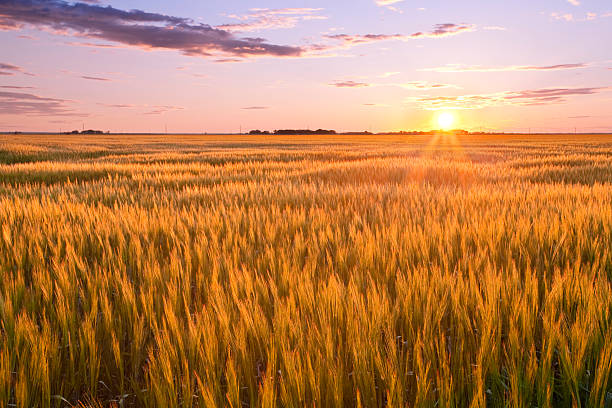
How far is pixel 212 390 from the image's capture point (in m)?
0.96

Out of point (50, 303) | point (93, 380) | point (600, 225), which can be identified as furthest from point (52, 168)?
point (600, 225)

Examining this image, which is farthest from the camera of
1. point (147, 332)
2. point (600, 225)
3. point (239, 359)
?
point (600, 225)

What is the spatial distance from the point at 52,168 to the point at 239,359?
438 inches

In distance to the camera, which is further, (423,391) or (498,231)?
(498,231)

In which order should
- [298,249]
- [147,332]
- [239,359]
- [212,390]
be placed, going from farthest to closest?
1. [298,249]
2. [147,332]
3. [239,359]
4. [212,390]

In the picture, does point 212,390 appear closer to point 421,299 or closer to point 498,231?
point 421,299

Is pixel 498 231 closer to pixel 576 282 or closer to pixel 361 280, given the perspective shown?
pixel 576 282

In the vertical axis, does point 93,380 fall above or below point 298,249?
below

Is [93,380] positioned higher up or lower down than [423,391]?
lower down

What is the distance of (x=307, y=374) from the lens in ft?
3.33

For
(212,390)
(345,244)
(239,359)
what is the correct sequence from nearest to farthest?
(212,390) → (239,359) → (345,244)

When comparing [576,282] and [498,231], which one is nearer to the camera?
[576,282]

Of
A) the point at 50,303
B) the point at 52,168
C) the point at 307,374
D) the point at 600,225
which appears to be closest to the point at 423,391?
the point at 307,374

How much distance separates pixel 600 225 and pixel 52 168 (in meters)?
11.5
